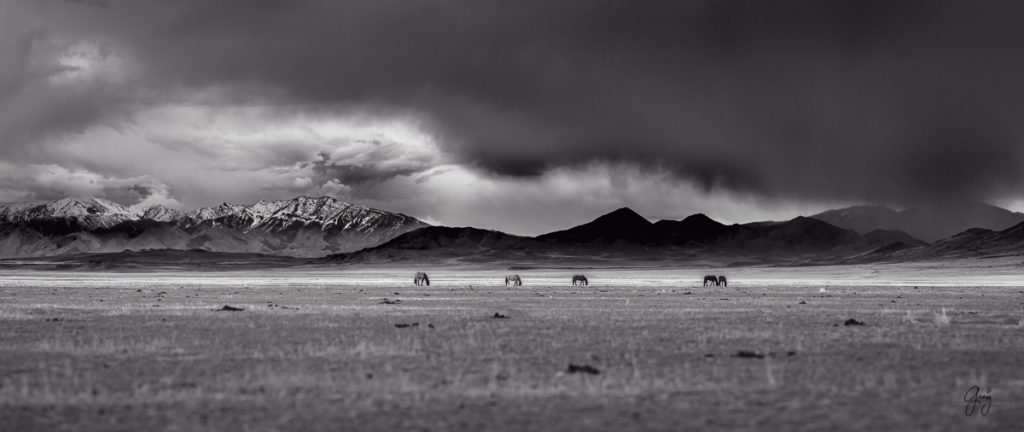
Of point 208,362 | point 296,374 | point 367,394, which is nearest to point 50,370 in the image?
point 208,362

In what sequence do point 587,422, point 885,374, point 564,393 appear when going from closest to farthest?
1. point 587,422
2. point 564,393
3. point 885,374

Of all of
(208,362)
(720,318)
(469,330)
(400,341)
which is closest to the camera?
(208,362)

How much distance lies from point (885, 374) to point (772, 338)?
8626mm

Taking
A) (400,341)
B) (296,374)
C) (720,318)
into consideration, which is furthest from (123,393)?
(720,318)

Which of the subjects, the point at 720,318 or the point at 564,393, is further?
the point at 720,318

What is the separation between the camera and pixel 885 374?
1806 centimetres

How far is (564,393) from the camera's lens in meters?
15.7

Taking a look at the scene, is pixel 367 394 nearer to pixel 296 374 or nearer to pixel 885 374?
pixel 296 374
